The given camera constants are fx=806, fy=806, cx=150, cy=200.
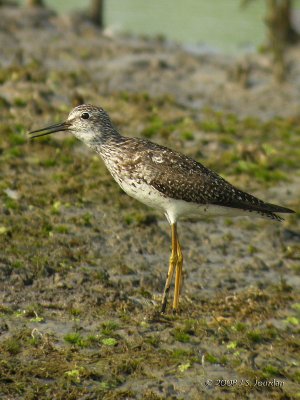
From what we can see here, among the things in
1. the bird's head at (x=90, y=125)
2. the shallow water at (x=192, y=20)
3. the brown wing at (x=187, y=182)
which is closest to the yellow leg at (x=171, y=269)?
the brown wing at (x=187, y=182)

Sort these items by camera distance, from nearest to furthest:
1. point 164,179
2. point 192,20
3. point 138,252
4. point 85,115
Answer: point 164,179 < point 85,115 < point 138,252 < point 192,20

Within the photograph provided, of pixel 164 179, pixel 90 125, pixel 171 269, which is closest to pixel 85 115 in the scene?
pixel 90 125

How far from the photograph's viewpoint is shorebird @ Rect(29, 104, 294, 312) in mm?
9648

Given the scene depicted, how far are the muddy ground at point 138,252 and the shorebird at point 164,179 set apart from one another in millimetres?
853

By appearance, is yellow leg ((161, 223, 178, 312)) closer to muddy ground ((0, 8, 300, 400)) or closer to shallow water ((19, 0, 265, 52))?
muddy ground ((0, 8, 300, 400))

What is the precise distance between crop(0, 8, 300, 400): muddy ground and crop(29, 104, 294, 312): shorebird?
85 cm

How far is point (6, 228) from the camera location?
36.6 feet

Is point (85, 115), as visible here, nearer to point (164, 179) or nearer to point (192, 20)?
point (164, 179)

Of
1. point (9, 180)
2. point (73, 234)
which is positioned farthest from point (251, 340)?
point (9, 180)

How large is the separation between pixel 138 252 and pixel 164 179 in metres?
2.09

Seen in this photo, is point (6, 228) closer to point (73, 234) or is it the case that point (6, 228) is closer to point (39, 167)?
point (73, 234)

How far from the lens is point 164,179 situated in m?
9.66

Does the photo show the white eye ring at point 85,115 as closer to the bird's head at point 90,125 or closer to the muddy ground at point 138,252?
the bird's head at point 90,125

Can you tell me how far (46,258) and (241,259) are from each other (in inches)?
118
